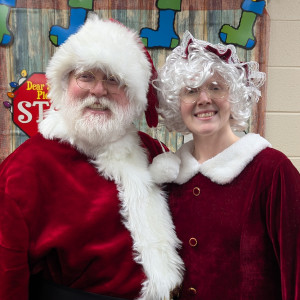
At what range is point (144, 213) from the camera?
1.21 metres

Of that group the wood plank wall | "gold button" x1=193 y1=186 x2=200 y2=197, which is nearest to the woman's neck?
"gold button" x1=193 y1=186 x2=200 y2=197

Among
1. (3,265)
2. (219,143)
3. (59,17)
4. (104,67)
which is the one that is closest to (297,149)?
(219,143)

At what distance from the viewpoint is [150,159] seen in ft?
4.69

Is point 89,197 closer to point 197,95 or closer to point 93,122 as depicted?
point 93,122

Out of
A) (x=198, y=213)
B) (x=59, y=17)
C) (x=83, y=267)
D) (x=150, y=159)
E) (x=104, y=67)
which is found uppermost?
(x=59, y=17)

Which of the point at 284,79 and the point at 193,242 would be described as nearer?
the point at 193,242

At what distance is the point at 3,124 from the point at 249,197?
164 cm

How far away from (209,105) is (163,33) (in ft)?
3.58

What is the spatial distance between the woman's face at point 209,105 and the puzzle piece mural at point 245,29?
41.7 inches

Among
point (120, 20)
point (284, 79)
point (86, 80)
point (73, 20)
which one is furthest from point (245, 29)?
point (86, 80)

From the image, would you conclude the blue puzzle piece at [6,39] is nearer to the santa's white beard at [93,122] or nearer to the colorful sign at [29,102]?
the colorful sign at [29,102]

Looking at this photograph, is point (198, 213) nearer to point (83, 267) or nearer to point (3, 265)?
point (83, 267)

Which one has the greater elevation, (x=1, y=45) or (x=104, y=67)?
(x=1, y=45)

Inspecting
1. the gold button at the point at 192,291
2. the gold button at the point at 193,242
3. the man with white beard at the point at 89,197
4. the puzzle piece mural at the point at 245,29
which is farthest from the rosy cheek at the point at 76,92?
the puzzle piece mural at the point at 245,29
